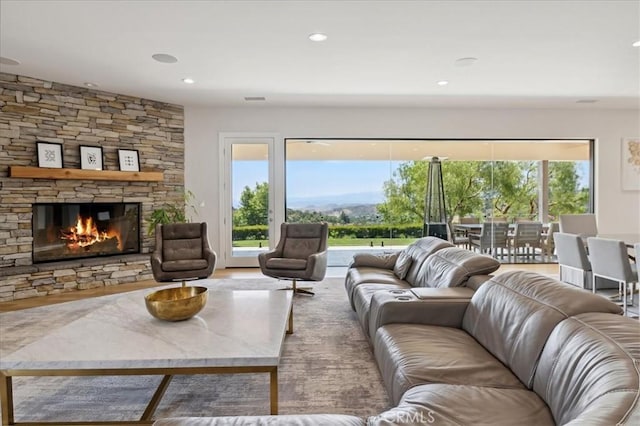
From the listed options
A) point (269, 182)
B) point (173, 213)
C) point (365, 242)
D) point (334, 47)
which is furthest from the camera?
point (365, 242)

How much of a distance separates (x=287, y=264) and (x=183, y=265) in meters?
1.28

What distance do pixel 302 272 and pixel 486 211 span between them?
4.33 m

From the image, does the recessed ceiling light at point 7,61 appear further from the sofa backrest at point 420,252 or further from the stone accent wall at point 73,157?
the sofa backrest at point 420,252

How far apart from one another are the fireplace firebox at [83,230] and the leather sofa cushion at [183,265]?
1.55m

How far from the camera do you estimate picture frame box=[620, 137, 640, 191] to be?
656cm

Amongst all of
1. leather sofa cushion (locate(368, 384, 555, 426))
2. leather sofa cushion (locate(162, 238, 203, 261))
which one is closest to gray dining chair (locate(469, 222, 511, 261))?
leather sofa cushion (locate(162, 238, 203, 261))

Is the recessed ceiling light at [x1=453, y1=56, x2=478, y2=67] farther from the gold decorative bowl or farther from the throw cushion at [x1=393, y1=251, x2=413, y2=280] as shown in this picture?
the gold decorative bowl

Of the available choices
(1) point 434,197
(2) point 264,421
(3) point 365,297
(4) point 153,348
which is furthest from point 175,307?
(1) point 434,197

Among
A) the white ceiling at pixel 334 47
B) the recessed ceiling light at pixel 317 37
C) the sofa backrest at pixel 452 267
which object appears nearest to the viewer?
the sofa backrest at pixel 452 267

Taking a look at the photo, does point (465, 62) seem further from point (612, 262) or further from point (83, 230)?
point (83, 230)

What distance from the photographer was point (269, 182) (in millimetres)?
6391

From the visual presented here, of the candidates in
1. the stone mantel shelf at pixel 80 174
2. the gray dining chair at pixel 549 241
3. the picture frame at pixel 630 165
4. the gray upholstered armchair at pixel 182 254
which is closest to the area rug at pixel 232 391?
the gray upholstered armchair at pixel 182 254

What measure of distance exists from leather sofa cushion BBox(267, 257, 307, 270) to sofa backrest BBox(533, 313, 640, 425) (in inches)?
124

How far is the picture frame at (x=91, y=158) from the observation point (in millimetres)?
5191
